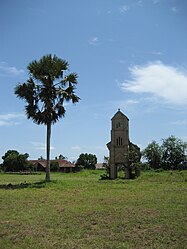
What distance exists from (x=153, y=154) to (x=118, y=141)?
4193cm

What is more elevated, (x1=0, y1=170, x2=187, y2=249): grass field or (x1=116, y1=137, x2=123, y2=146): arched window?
(x1=116, y1=137, x2=123, y2=146): arched window

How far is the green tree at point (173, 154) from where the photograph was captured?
234 feet

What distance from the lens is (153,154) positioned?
7294 cm

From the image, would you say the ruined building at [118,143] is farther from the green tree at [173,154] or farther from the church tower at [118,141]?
the green tree at [173,154]

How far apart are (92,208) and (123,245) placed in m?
4.44

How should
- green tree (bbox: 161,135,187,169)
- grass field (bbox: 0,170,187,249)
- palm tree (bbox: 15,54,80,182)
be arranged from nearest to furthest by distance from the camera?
grass field (bbox: 0,170,187,249) → palm tree (bbox: 15,54,80,182) → green tree (bbox: 161,135,187,169)

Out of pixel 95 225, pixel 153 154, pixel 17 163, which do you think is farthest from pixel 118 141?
pixel 17 163

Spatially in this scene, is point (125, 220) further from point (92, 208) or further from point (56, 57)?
point (56, 57)

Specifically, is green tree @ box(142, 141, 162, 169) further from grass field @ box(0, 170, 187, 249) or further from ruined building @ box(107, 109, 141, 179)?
grass field @ box(0, 170, 187, 249)

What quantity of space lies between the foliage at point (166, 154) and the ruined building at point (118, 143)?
4006 centimetres

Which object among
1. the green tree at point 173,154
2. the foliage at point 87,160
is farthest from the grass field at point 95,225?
the foliage at point 87,160

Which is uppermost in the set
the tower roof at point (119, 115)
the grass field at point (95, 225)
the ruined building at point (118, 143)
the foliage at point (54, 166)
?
the tower roof at point (119, 115)

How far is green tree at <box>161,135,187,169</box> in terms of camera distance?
71.2 meters

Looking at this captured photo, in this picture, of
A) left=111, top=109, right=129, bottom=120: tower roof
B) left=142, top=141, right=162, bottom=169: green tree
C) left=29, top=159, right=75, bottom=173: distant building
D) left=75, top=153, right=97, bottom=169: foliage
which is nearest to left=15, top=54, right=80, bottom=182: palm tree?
left=111, top=109, right=129, bottom=120: tower roof
